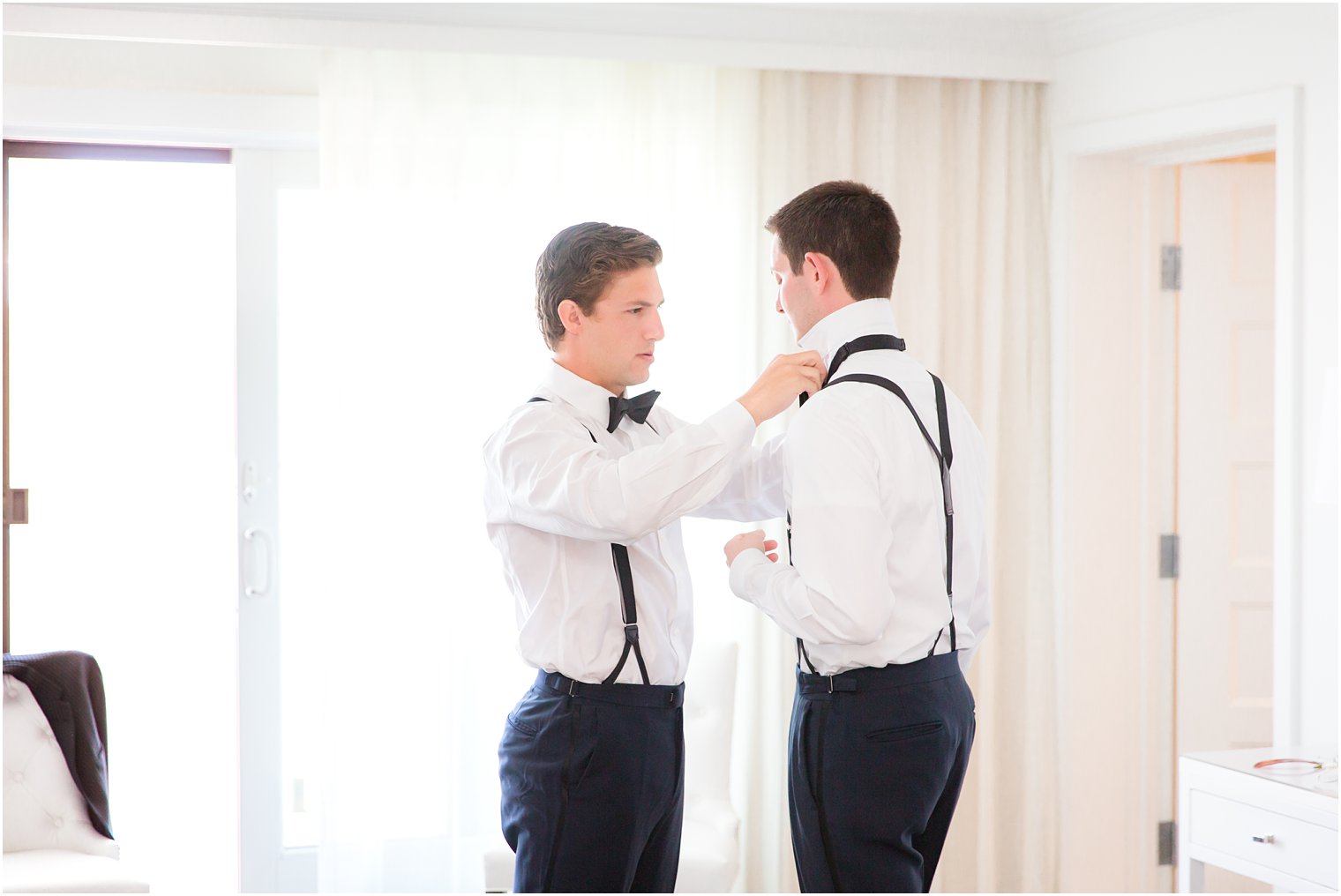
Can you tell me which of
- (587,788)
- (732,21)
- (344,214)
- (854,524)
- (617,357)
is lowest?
(587,788)

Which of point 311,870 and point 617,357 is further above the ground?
point 617,357

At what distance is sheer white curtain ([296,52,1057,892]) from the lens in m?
3.36

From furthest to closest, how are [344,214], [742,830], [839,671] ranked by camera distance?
[742,830] → [344,214] → [839,671]

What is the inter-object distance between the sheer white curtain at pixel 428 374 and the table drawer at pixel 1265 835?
5.69 feet

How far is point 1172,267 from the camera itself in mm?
3703

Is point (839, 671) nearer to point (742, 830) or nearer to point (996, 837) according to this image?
point (742, 830)

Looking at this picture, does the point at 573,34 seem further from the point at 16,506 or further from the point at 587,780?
the point at 587,780

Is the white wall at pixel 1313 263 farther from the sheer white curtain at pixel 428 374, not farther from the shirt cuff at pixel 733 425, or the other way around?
the shirt cuff at pixel 733 425

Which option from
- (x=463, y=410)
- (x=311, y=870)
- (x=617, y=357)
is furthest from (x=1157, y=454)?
(x=311, y=870)

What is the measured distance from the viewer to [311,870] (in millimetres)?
3623

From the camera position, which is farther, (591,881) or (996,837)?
(996,837)

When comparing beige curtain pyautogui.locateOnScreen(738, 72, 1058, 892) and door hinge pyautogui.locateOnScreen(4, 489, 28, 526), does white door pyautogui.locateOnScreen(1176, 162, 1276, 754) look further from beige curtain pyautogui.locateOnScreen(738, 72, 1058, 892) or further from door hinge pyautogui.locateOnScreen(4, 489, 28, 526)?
door hinge pyautogui.locateOnScreen(4, 489, 28, 526)

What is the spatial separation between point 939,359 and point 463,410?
4.78 feet

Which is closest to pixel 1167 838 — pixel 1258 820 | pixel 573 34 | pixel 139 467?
pixel 1258 820
